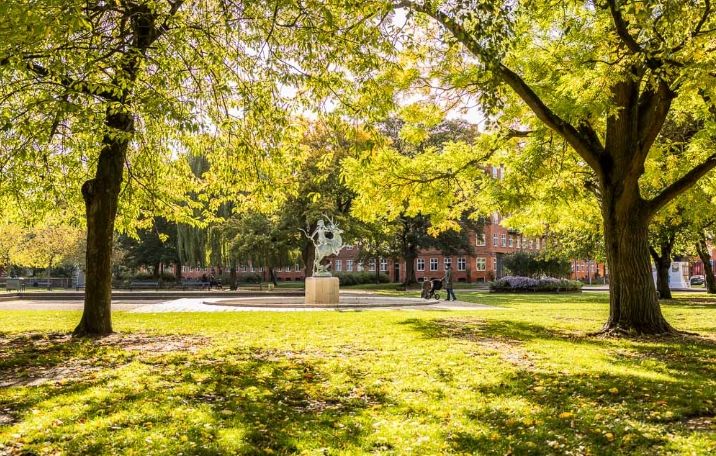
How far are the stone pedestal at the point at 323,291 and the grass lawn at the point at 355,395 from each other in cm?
1192

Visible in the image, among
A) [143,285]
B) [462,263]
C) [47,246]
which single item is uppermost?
[47,246]

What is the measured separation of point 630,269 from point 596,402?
22.4 feet

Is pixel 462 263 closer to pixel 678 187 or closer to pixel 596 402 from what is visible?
pixel 678 187

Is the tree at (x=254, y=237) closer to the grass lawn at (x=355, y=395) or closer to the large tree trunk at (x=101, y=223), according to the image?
the large tree trunk at (x=101, y=223)

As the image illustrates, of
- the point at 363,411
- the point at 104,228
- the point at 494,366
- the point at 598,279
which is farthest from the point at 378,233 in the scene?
the point at 598,279

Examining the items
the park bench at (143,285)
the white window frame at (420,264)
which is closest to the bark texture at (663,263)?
the park bench at (143,285)

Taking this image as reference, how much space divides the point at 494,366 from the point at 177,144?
1009cm

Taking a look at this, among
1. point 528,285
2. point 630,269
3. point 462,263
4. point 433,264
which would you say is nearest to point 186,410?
point 630,269

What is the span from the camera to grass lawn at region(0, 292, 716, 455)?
5023 mm

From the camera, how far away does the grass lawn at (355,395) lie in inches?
198

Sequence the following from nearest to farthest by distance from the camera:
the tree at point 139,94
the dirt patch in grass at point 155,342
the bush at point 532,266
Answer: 1. the tree at point 139,94
2. the dirt patch in grass at point 155,342
3. the bush at point 532,266

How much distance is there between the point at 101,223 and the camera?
11734 mm

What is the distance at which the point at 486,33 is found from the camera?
7422mm

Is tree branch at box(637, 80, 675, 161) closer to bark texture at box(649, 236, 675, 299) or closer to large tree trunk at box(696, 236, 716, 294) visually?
large tree trunk at box(696, 236, 716, 294)
